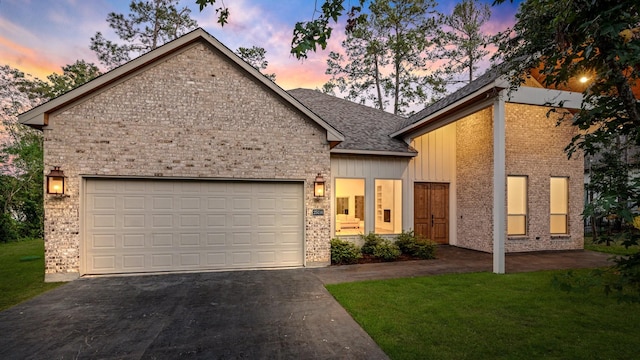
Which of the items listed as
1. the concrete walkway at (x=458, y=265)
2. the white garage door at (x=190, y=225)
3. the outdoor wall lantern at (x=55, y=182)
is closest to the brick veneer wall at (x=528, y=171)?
the concrete walkway at (x=458, y=265)


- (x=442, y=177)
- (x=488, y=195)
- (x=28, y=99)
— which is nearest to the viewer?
(x=488, y=195)

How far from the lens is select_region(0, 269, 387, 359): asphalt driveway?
144 inches

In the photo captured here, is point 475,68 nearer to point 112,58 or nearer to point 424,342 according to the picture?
point 424,342

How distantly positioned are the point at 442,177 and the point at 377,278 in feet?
19.6

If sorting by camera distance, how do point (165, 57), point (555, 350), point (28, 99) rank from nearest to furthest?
point (555, 350)
point (165, 57)
point (28, 99)

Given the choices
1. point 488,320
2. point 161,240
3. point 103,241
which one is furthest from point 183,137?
point 488,320

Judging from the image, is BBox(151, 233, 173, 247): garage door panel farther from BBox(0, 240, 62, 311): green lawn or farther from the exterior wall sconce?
the exterior wall sconce

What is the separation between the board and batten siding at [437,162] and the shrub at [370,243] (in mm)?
1945

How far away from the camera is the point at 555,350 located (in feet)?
12.0

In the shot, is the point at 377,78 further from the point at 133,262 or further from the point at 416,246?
the point at 133,262

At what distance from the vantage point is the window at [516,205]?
33.3ft

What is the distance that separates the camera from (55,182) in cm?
646

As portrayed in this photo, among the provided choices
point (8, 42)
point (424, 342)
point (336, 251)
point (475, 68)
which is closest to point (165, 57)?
point (336, 251)

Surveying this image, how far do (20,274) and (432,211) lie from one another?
1233 centimetres
